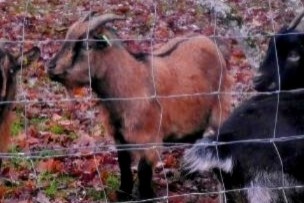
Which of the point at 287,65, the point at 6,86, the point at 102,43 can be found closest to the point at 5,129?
the point at 6,86

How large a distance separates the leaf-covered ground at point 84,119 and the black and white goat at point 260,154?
0.42 m

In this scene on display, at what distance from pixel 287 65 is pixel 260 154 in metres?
1.51

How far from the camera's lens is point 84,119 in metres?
8.10

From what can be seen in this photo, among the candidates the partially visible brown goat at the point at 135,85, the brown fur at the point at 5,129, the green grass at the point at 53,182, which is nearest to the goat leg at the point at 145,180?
the partially visible brown goat at the point at 135,85

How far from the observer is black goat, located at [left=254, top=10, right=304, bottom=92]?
5945 mm

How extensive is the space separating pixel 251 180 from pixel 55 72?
2.17m

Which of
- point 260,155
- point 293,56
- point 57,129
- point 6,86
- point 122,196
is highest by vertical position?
Answer: point 293,56

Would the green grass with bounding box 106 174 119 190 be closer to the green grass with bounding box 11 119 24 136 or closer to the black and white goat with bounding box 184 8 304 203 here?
the green grass with bounding box 11 119 24 136

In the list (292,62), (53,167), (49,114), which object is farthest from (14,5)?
(292,62)

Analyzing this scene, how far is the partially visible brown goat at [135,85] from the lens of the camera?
6.32 meters

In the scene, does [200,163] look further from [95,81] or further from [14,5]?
[14,5]

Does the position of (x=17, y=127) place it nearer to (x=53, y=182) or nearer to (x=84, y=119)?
(x=84, y=119)

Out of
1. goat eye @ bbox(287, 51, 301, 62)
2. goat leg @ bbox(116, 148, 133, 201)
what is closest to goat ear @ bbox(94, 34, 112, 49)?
goat leg @ bbox(116, 148, 133, 201)

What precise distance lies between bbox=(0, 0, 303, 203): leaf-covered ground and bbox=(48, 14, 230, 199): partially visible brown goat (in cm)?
17
